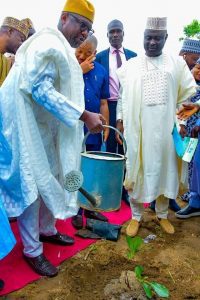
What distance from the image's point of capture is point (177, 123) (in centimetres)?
340

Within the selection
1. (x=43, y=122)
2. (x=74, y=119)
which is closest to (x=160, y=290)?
(x=74, y=119)

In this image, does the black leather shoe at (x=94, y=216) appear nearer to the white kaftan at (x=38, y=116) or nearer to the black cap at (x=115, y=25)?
the white kaftan at (x=38, y=116)

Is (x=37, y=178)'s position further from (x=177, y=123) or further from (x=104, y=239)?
(x=177, y=123)

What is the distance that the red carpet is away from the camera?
253 centimetres

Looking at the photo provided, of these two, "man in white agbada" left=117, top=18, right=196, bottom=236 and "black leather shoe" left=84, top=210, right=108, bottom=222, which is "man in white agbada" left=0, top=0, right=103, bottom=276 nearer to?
"man in white agbada" left=117, top=18, right=196, bottom=236

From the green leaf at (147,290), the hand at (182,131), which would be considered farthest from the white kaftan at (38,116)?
the hand at (182,131)

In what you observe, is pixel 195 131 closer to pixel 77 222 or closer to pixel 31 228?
pixel 77 222

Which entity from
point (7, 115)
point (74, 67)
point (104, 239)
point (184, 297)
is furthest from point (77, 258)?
point (74, 67)

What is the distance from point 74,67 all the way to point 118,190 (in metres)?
1.07

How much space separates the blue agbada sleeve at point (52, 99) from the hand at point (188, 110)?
1195 millimetres

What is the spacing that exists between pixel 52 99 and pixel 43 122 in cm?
35

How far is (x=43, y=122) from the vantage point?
104 inches

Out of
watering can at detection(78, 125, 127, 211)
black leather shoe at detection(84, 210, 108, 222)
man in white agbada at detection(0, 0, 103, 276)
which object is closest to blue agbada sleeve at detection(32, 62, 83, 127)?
man in white agbada at detection(0, 0, 103, 276)

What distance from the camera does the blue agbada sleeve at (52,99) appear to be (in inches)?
91.8
